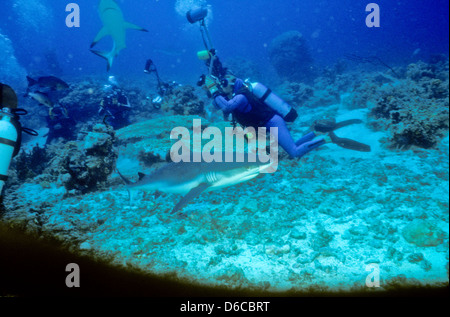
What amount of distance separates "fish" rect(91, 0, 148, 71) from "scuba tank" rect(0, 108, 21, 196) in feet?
17.7

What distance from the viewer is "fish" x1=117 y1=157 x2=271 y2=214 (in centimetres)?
333

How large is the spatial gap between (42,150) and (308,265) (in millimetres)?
10463

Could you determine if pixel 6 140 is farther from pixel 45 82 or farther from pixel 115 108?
pixel 115 108

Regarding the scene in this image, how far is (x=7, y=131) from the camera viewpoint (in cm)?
342

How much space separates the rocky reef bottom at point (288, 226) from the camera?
2.46 metres

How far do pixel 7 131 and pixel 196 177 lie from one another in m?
3.15

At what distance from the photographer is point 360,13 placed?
10819cm

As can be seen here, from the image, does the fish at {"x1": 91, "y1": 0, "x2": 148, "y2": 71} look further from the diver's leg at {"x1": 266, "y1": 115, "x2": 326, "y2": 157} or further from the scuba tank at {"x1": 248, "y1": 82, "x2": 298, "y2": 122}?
the diver's leg at {"x1": 266, "y1": 115, "x2": 326, "y2": 157}

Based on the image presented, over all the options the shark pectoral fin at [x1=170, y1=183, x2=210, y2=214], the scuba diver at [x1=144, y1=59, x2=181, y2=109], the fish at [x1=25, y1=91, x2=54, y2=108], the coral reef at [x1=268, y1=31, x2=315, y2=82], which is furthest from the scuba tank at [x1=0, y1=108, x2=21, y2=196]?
the coral reef at [x1=268, y1=31, x2=315, y2=82]

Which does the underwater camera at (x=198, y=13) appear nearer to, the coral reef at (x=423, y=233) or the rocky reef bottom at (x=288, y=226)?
the rocky reef bottom at (x=288, y=226)

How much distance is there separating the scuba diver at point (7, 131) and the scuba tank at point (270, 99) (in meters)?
4.83

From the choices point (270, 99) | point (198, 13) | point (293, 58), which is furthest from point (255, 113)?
point (293, 58)
